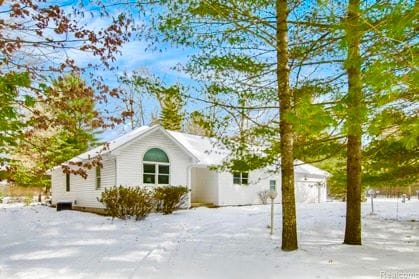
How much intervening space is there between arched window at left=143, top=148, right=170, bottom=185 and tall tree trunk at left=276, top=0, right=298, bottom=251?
1195cm

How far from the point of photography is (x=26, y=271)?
6805 millimetres

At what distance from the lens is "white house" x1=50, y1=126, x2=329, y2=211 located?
60.3 ft

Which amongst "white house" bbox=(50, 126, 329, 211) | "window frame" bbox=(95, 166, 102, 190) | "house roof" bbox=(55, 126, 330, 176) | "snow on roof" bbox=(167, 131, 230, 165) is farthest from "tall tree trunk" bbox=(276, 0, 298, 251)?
"window frame" bbox=(95, 166, 102, 190)

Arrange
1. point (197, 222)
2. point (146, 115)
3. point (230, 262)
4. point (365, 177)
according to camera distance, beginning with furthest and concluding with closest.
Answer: point (146, 115)
point (197, 222)
point (365, 177)
point (230, 262)

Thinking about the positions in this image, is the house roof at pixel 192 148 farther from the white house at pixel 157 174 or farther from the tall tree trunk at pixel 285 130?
the tall tree trunk at pixel 285 130

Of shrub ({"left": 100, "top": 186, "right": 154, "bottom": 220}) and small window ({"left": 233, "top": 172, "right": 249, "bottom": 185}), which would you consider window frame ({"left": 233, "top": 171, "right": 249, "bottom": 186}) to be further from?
shrub ({"left": 100, "top": 186, "right": 154, "bottom": 220})

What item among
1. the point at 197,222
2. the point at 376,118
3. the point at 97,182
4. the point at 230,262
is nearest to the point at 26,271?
the point at 230,262

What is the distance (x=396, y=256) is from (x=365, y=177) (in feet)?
16.6

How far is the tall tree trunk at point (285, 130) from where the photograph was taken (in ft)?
25.8

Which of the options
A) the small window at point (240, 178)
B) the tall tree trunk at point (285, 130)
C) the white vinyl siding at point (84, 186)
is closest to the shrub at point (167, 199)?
the white vinyl siding at point (84, 186)

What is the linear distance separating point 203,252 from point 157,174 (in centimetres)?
1149

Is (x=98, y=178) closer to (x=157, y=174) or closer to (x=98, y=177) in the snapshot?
(x=98, y=177)

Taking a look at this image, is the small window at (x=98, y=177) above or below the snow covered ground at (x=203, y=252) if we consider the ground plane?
above

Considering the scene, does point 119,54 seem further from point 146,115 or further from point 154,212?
point 146,115
